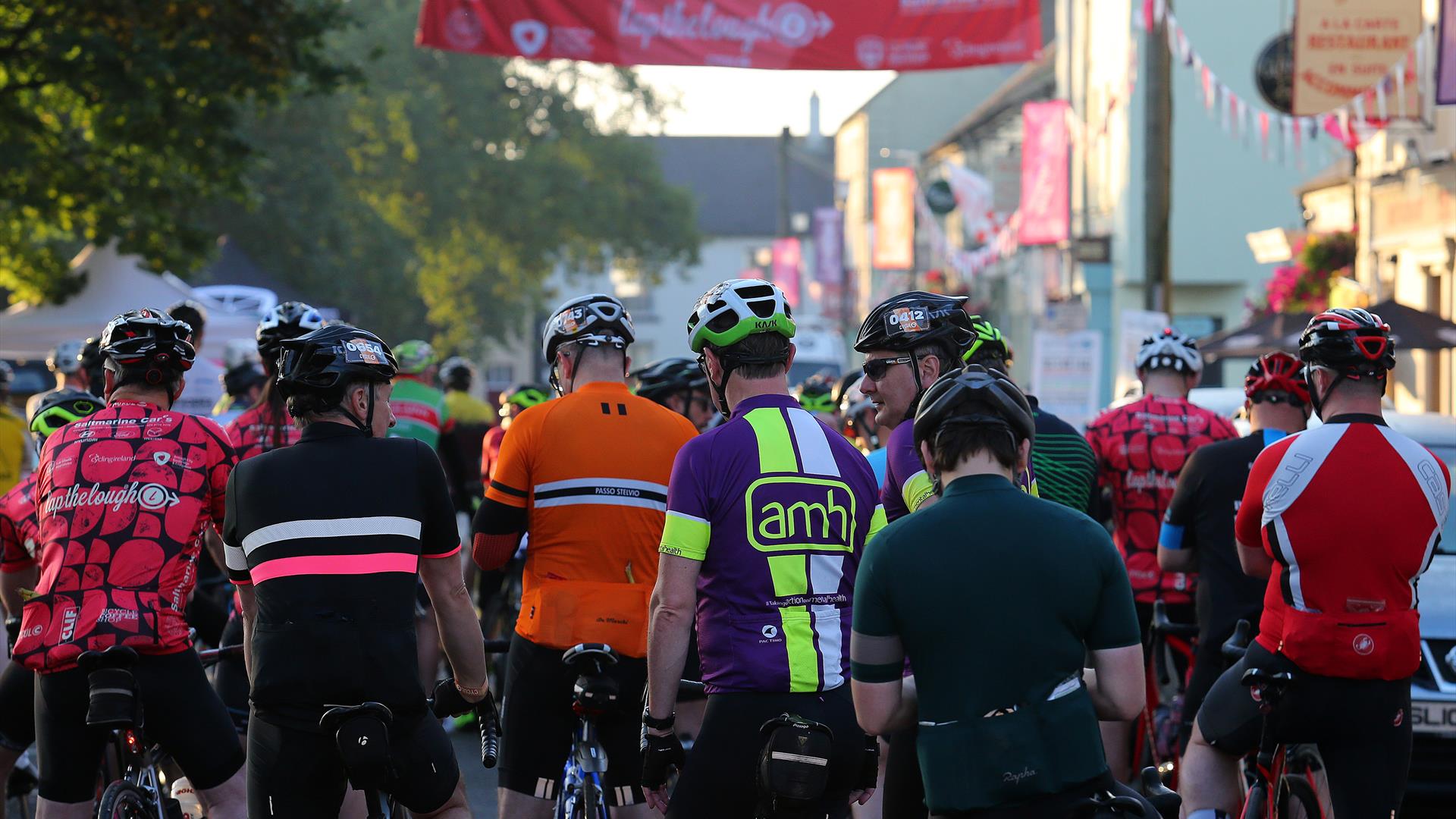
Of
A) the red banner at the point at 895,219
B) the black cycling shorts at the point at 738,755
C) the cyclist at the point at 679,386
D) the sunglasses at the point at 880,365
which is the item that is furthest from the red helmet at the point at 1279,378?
the red banner at the point at 895,219

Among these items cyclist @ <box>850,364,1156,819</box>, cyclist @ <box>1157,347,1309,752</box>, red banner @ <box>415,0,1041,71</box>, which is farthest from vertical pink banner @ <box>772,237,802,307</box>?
cyclist @ <box>850,364,1156,819</box>

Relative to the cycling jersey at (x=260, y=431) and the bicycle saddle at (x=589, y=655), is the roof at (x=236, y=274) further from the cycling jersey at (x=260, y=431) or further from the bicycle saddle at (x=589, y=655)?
the bicycle saddle at (x=589, y=655)

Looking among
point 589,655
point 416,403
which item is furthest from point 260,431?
point 416,403

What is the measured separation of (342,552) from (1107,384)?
39276 mm

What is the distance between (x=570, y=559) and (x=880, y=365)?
125cm

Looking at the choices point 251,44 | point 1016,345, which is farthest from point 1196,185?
point 251,44

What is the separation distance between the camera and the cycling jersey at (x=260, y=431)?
7570mm

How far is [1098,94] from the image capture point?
4431cm

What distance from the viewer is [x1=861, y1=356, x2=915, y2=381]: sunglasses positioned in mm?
5426

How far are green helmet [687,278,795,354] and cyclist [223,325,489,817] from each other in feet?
2.68

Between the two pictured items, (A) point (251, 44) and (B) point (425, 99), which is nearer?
(A) point (251, 44)

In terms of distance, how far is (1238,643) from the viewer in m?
6.69

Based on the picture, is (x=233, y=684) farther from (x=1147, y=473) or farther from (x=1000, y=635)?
(x=1147, y=473)

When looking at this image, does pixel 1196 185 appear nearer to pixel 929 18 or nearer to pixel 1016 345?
pixel 1016 345
